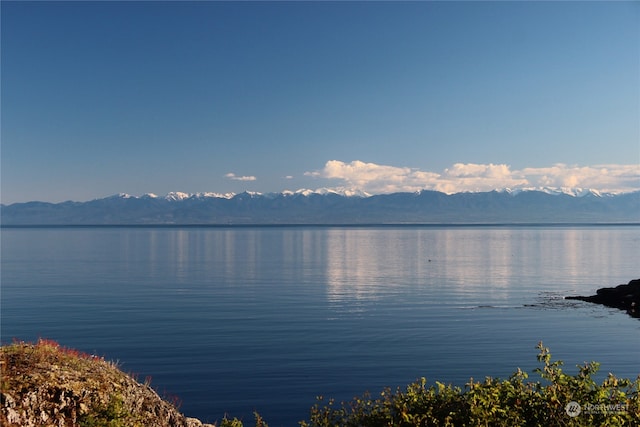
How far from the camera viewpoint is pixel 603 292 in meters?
66.9

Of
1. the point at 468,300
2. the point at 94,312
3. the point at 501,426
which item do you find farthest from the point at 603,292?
the point at 501,426

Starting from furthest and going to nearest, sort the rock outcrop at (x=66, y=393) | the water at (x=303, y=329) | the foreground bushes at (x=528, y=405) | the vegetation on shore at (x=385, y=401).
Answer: the water at (x=303, y=329) < the rock outcrop at (x=66, y=393) < the vegetation on shore at (x=385, y=401) < the foreground bushes at (x=528, y=405)

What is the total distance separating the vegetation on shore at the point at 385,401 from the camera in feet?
33.6

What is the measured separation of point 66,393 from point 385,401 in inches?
274

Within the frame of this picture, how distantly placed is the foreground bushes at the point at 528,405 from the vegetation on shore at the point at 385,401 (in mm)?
16

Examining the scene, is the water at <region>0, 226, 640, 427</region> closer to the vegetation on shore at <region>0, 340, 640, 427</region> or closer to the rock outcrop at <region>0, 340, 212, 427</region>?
the rock outcrop at <region>0, 340, 212, 427</region>

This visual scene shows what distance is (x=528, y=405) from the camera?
35.9 feet

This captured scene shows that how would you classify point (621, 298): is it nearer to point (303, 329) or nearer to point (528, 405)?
point (303, 329)

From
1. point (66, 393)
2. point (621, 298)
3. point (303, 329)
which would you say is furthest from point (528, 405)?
point (621, 298)

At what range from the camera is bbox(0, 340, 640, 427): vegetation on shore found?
1023 centimetres

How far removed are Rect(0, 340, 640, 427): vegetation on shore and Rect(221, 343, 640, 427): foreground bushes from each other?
2cm

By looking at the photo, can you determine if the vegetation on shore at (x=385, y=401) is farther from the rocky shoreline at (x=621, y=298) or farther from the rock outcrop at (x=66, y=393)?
the rocky shoreline at (x=621, y=298)

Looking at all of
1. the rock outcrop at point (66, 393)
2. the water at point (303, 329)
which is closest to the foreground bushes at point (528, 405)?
the rock outcrop at point (66, 393)

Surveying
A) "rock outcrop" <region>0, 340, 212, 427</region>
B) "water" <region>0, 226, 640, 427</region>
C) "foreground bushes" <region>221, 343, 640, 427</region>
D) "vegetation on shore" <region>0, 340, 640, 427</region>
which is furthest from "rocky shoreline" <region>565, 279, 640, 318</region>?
"rock outcrop" <region>0, 340, 212, 427</region>
